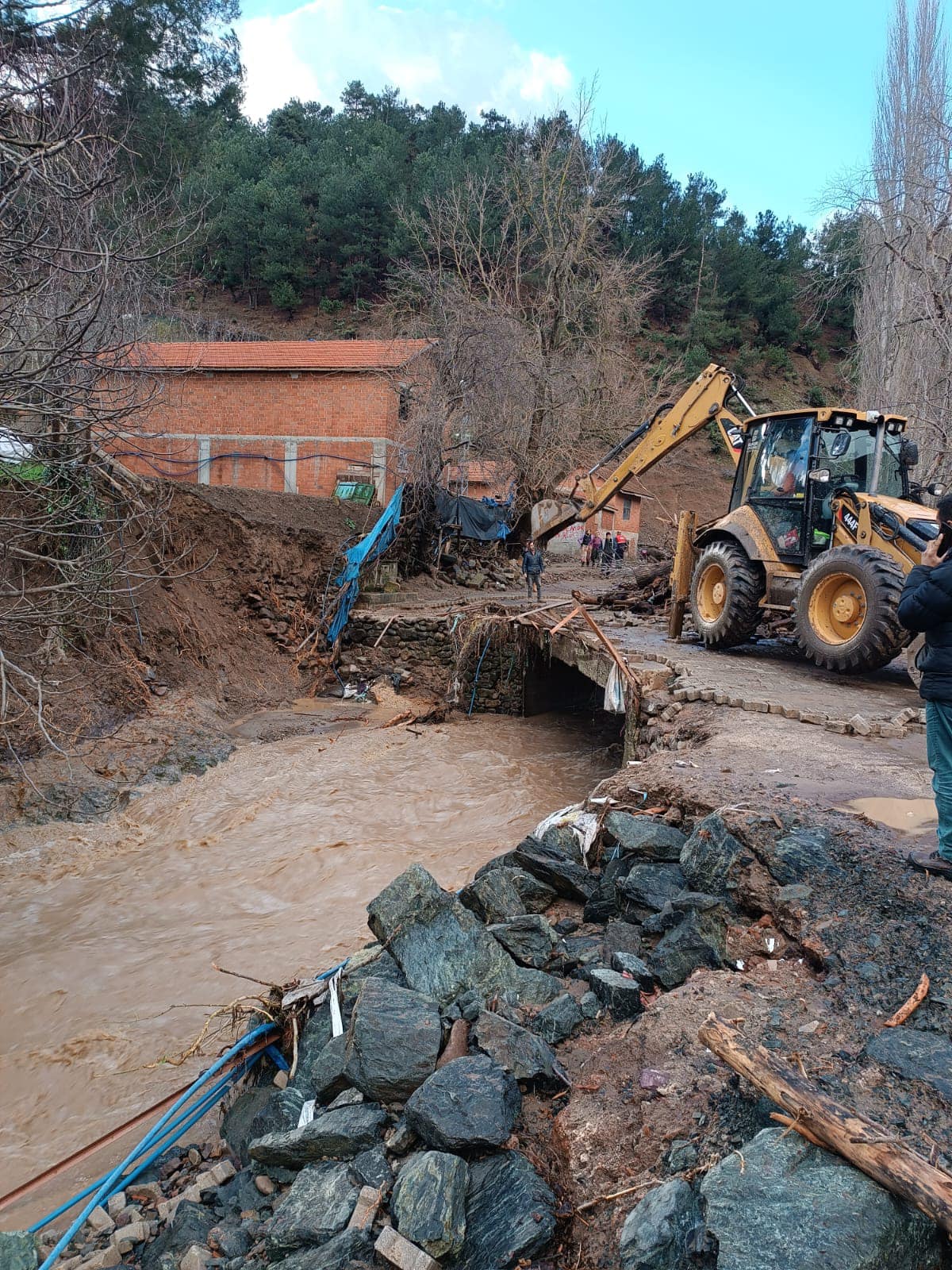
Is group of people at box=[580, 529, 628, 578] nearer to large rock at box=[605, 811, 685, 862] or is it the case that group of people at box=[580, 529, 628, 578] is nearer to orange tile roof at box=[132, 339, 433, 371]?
orange tile roof at box=[132, 339, 433, 371]

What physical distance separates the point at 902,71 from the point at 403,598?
63.5 feet

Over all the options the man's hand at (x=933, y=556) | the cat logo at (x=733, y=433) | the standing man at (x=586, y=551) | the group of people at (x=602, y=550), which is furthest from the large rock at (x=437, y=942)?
the standing man at (x=586, y=551)

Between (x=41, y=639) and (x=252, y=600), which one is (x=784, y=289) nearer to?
(x=252, y=600)

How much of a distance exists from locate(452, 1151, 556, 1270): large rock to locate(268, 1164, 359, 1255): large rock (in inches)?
17.3

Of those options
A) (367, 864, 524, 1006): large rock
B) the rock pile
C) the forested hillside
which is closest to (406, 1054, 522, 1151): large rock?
the rock pile

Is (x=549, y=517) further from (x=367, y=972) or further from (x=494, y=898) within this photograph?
(x=367, y=972)

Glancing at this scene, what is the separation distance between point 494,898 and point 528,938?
53 cm

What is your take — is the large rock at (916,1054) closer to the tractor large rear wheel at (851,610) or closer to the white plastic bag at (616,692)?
the tractor large rear wheel at (851,610)

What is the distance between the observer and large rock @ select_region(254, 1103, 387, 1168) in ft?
9.97

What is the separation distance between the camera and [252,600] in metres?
14.7

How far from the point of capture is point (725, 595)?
383 inches

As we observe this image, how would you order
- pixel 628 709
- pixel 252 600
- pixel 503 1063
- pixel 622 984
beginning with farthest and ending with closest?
pixel 252 600
pixel 628 709
pixel 622 984
pixel 503 1063

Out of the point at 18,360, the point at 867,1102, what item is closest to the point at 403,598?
the point at 18,360

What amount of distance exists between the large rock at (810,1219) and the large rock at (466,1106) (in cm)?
84
